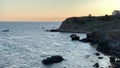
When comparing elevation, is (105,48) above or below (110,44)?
below

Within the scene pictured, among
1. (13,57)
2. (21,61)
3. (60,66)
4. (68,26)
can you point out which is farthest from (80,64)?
(68,26)

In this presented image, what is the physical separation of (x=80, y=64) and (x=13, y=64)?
14.9 m

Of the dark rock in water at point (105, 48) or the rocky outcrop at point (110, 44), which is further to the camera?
the dark rock in water at point (105, 48)

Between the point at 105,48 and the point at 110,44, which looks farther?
the point at 105,48

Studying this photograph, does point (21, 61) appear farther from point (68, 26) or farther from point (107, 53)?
point (68, 26)

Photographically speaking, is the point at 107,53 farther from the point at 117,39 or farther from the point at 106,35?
the point at 106,35

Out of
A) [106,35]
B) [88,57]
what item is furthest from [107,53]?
[106,35]

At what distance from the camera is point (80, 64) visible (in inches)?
1993

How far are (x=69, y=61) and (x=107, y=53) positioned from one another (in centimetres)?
1465

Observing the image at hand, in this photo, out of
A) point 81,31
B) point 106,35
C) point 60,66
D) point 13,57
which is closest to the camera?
point 60,66

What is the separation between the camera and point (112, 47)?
6356 cm

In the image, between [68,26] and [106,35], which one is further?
[68,26]

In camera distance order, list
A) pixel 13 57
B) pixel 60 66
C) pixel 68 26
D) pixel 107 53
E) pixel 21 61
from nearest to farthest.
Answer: pixel 60 66
pixel 21 61
pixel 13 57
pixel 107 53
pixel 68 26

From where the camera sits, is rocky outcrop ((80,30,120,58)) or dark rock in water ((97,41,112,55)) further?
dark rock in water ((97,41,112,55))
